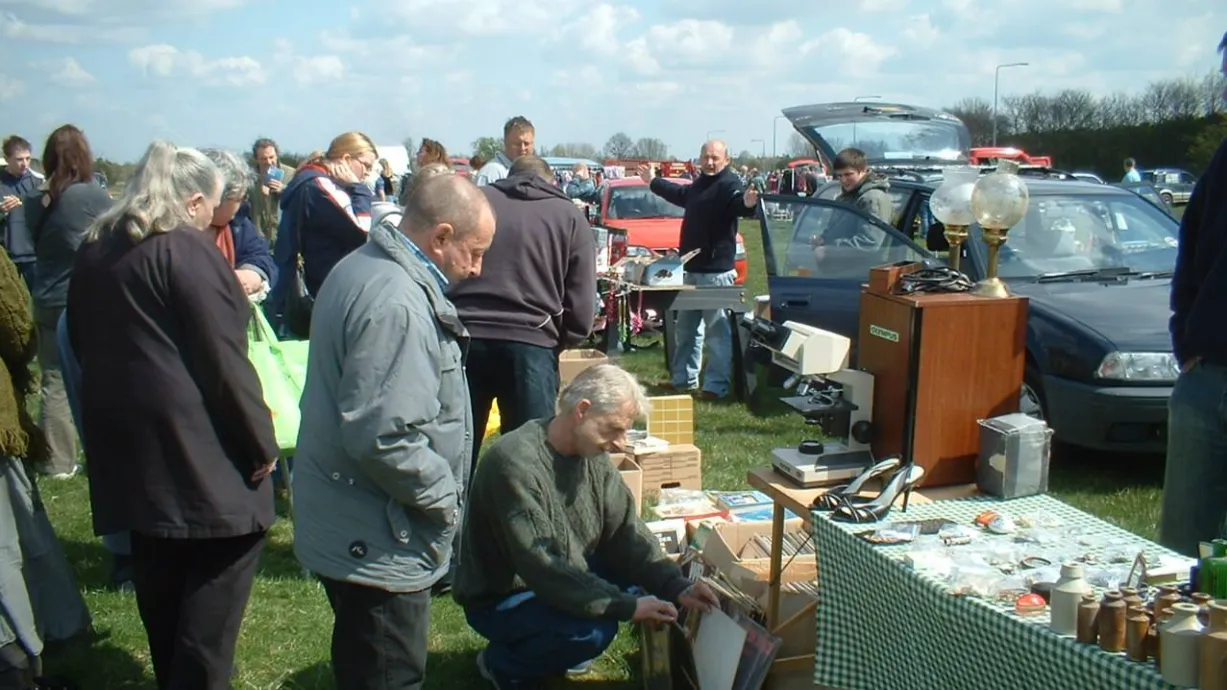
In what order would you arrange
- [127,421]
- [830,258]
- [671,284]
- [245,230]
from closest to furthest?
[127,421], [245,230], [830,258], [671,284]

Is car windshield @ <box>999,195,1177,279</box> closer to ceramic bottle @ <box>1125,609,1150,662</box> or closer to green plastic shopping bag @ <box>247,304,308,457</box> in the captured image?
green plastic shopping bag @ <box>247,304,308,457</box>

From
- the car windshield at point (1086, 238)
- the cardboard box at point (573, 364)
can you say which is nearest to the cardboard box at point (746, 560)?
the cardboard box at point (573, 364)

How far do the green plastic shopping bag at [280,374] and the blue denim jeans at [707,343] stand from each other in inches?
137

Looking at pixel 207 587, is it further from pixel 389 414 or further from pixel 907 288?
pixel 907 288

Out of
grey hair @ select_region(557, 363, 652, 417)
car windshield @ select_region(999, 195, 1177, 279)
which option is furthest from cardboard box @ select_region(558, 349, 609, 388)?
grey hair @ select_region(557, 363, 652, 417)

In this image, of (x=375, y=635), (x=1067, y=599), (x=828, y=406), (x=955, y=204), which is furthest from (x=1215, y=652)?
(x=375, y=635)

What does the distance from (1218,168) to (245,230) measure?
4023 mm

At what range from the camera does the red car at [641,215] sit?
12.2m

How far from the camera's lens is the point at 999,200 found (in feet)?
9.23

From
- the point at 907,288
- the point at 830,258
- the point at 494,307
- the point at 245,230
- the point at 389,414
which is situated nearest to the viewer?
the point at 389,414

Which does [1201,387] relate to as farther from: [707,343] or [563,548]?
[707,343]

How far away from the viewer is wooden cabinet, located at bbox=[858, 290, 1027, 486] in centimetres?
272

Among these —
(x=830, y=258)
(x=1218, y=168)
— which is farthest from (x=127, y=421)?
(x=830, y=258)

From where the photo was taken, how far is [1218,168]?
2746 millimetres
